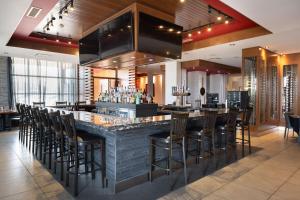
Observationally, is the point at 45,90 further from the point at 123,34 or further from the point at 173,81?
the point at 123,34

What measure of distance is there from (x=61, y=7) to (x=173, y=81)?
271 inches

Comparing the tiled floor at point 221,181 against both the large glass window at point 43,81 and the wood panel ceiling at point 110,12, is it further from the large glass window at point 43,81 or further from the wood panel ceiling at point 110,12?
the large glass window at point 43,81

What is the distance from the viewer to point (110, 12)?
4305 millimetres

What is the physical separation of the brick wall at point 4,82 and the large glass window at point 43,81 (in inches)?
10.0

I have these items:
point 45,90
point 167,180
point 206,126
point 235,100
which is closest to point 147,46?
point 206,126

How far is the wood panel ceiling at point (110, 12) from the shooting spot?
12.9ft

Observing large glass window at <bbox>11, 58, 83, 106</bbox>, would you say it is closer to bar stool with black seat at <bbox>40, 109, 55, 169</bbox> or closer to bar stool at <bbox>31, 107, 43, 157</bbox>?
bar stool at <bbox>31, 107, 43, 157</bbox>

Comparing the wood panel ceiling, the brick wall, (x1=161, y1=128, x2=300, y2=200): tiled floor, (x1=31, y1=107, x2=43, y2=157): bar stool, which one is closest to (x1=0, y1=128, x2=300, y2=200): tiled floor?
(x1=161, y1=128, x2=300, y2=200): tiled floor

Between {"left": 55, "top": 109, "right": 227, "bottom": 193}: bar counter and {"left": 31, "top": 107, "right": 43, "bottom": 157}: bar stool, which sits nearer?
{"left": 55, "top": 109, "right": 227, "bottom": 193}: bar counter

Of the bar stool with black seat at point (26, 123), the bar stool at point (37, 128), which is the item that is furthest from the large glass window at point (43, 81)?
the bar stool at point (37, 128)

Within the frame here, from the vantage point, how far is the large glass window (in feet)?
29.0

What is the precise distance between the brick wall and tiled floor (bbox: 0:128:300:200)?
4852mm

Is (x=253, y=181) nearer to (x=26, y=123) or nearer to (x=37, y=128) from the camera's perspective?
(x=37, y=128)

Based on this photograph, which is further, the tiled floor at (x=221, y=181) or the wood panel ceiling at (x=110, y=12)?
the wood panel ceiling at (x=110, y=12)
